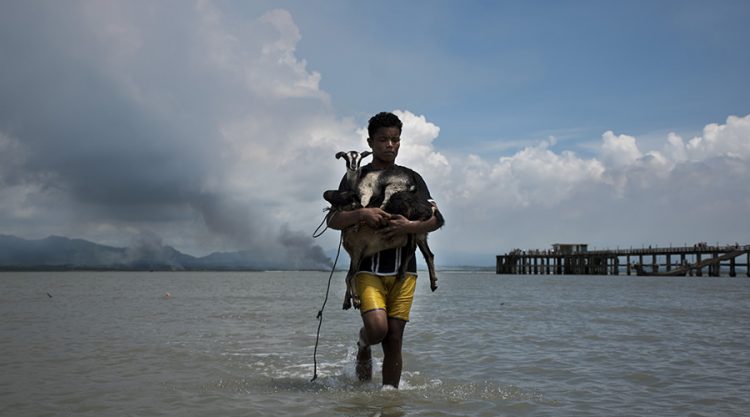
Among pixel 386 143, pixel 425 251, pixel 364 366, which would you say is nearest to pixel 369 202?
pixel 386 143

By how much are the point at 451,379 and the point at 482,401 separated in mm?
1253

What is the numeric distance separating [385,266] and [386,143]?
3.51ft

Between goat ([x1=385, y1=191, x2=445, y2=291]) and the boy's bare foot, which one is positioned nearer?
goat ([x1=385, y1=191, x2=445, y2=291])

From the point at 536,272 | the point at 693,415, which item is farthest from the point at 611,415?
the point at 536,272

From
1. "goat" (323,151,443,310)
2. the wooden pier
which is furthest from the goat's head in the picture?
the wooden pier

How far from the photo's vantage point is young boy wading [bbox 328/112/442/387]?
5172 mm

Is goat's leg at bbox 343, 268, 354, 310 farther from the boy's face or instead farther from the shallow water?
the boy's face

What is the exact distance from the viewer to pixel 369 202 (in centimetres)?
536

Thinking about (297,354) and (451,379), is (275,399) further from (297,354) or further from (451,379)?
(297,354)

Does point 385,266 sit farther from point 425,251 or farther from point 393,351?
point 393,351

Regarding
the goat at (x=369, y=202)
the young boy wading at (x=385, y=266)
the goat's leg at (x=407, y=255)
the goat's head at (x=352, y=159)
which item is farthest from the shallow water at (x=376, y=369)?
the goat's head at (x=352, y=159)

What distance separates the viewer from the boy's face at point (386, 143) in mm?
5456

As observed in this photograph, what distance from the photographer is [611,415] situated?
501 cm

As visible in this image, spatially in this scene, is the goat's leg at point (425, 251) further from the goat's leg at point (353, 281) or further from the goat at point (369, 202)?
the goat's leg at point (353, 281)
